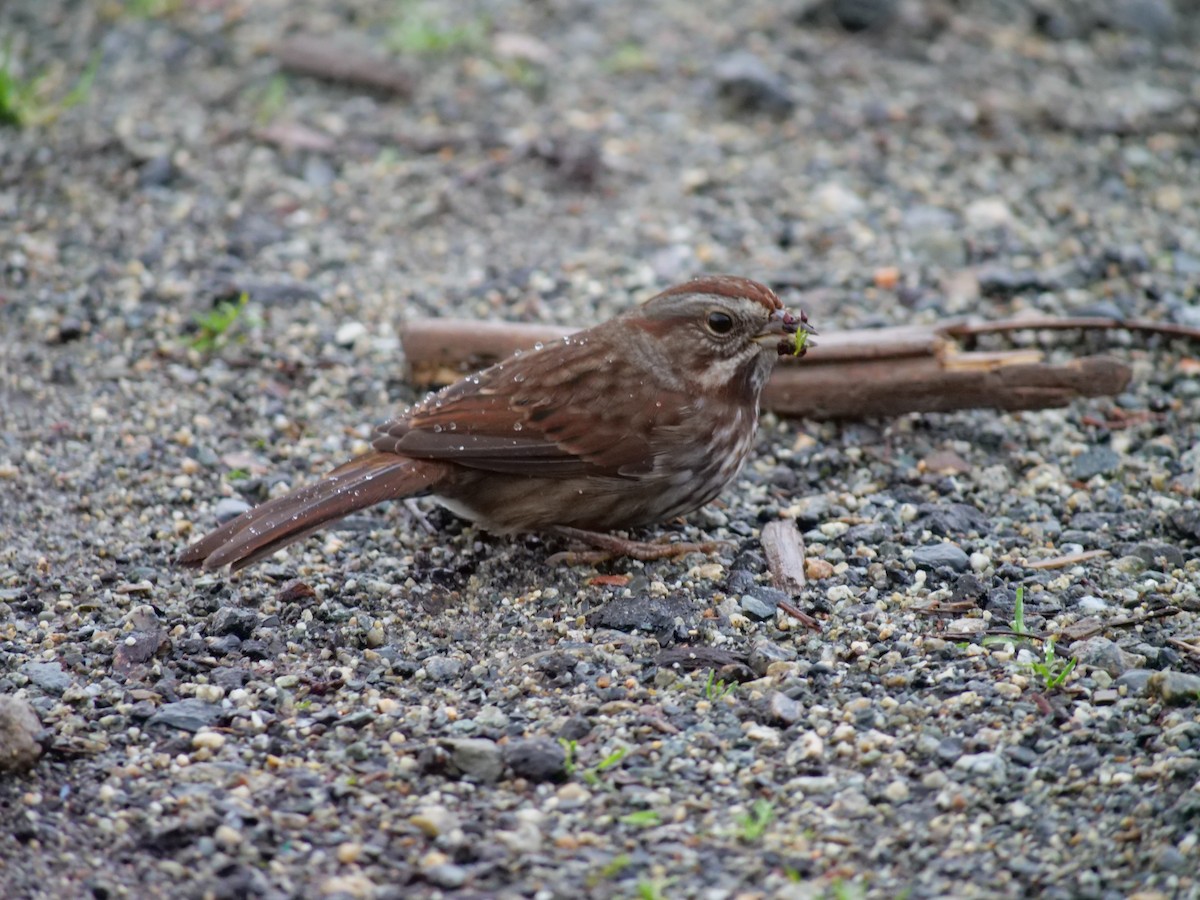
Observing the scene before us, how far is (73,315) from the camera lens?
6.43 metres

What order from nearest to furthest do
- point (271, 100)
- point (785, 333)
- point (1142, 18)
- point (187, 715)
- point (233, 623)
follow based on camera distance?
point (187, 715), point (233, 623), point (785, 333), point (271, 100), point (1142, 18)

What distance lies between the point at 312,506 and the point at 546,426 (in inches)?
33.3

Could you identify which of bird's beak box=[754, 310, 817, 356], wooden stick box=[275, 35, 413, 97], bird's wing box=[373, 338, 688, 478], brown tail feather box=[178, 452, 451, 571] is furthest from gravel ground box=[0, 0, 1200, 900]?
bird's beak box=[754, 310, 817, 356]

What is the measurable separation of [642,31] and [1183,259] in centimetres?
359

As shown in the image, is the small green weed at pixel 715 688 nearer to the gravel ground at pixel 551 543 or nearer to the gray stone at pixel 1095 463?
the gravel ground at pixel 551 543

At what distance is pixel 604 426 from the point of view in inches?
199

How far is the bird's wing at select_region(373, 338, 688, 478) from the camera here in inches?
197

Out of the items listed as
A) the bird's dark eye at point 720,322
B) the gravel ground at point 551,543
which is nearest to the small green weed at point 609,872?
the gravel ground at point 551,543

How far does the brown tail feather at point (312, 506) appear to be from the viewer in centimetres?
460

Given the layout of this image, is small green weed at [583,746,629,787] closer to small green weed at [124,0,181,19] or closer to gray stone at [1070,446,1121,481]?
gray stone at [1070,446,1121,481]

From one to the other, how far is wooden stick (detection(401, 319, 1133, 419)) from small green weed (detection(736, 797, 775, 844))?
232cm

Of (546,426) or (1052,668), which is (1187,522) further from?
(546,426)

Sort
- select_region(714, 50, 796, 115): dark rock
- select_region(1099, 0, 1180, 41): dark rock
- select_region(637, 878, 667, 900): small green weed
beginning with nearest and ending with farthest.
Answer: select_region(637, 878, 667, 900): small green weed, select_region(714, 50, 796, 115): dark rock, select_region(1099, 0, 1180, 41): dark rock

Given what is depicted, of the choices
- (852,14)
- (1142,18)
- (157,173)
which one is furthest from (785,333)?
(1142,18)
